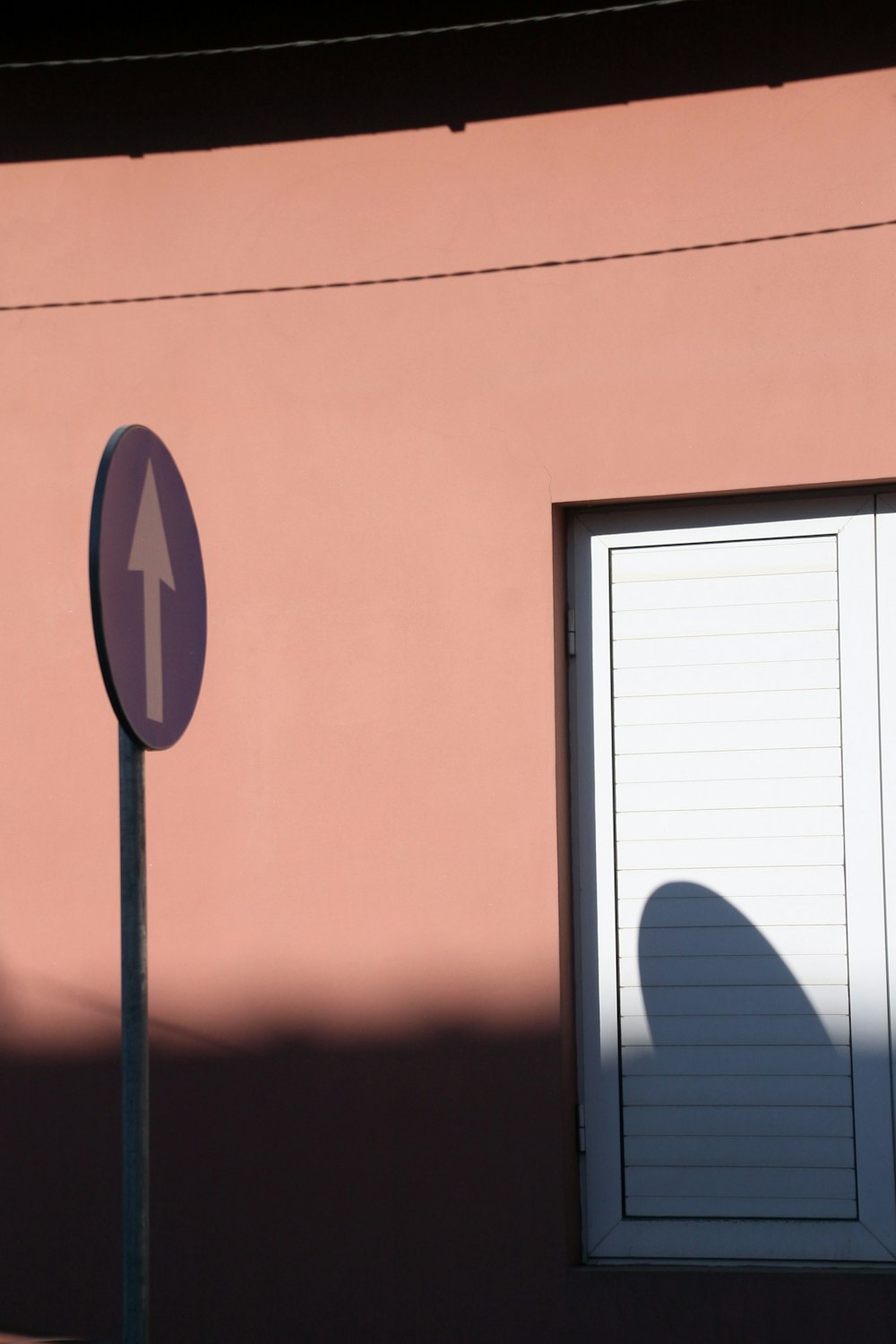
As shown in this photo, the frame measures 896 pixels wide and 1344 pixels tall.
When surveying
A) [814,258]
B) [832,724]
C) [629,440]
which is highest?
[814,258]

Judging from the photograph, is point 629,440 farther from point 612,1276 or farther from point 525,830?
point 612,1276

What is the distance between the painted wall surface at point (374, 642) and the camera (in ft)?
15.0

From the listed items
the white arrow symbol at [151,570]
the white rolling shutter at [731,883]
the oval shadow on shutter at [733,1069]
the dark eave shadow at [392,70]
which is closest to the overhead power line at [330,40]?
the dark eave shadow at [392,70]

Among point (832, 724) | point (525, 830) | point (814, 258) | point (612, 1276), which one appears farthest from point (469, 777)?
point (814, 258)

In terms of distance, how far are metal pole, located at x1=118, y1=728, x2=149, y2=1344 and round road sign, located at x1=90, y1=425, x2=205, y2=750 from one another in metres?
0.13

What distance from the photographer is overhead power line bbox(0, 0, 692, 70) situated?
4.82 m

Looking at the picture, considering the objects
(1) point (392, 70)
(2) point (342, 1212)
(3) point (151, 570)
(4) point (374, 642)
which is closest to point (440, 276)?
(1) point (392, 70)

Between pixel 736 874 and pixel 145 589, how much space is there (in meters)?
2.61

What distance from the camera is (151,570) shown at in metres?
2.79

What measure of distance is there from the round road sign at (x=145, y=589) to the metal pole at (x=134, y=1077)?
0.13 meters

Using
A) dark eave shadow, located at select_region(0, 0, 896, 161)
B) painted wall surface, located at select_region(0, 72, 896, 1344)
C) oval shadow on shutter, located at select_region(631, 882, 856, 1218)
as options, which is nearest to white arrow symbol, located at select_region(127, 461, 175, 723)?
Result: painted wall surface, located at select_region(0, 72, 896, 1344)

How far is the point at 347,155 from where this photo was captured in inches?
196

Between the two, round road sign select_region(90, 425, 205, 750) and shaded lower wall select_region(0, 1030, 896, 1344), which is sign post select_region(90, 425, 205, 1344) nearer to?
round road sign select_region(90, 425, 205, 750)

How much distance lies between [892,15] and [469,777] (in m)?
2.88
